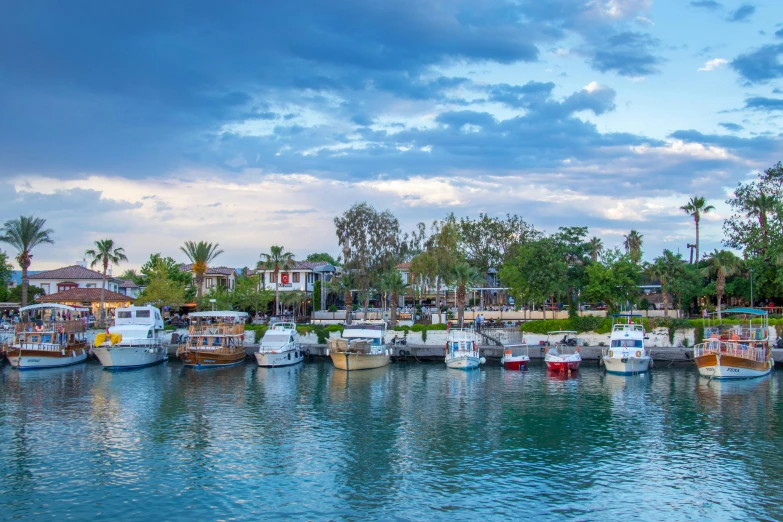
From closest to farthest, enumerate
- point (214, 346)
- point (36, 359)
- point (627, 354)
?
point (627, 354) → point (36, 359) → point (214, 346)

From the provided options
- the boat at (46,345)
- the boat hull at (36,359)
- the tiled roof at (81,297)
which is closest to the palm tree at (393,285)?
the boat at (46,345)

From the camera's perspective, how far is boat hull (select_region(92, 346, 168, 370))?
6294 centimetres

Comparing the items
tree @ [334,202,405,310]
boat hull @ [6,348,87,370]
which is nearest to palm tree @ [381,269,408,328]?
tree @ [334,202,405,310]

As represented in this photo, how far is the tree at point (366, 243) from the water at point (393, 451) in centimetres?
4176

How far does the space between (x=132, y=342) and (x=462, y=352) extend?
32.8 meters

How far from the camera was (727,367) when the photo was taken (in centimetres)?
5384

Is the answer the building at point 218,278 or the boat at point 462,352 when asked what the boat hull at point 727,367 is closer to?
the boat at point 462,352

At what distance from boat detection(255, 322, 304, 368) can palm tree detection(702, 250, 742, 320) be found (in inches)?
1863

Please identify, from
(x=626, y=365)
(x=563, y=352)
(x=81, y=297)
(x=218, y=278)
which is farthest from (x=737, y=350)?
(x=218, y=278)

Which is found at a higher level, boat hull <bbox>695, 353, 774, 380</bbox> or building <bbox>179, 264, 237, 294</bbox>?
building <bbox>179, 264, 237, 294</bbox>

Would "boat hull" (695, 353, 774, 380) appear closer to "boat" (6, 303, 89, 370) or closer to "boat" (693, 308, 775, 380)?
"boat" (693, 308, 775, 380)

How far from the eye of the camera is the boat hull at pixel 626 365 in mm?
57812

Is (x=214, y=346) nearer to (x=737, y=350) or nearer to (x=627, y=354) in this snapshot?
(x=627, y=354)

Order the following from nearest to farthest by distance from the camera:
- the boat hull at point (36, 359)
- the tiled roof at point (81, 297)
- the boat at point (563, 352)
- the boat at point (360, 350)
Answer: the boat at point (563, 352)
the boat at point (360, 350)
the boat hull at point (36, 359)
the tiled roof at point (81, 297)
